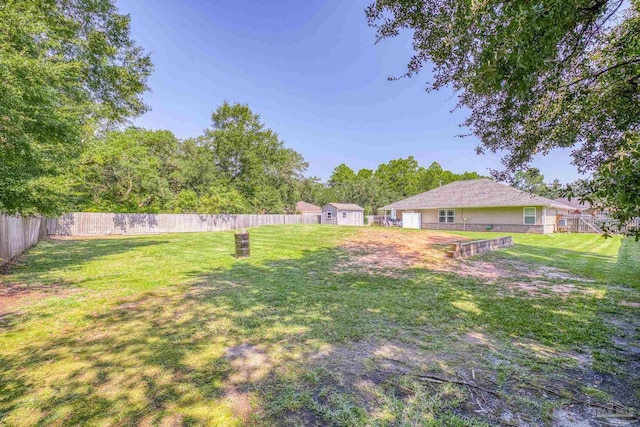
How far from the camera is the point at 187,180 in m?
28.5

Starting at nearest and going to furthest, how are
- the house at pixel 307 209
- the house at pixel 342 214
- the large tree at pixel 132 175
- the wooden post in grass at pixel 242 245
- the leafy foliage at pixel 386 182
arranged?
the wooden post in grass at pixel 242 245 < the large tree at pixel 132 175 < the house at pixel 342 214 < the house at pixel 307 209 < the leafy foliage at pixel 386 182

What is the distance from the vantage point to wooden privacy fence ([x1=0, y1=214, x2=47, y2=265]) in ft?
23.8

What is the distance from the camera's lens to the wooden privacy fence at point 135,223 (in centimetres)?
1862

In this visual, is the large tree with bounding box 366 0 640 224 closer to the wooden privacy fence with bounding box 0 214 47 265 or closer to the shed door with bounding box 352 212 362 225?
the wooden privacy fence with bounding box 0 214 47 265

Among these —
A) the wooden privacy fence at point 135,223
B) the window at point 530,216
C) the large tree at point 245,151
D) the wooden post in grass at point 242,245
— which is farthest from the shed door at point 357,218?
the wooden post in grass at point 242,245

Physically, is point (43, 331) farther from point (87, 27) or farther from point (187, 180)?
point (187, 180)

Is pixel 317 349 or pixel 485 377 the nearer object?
pixel 485 377

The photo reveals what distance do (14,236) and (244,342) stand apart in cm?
977

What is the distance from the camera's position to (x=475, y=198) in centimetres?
2355

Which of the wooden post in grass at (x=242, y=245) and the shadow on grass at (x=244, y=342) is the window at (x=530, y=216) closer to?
the shadow on grass at (x=244, y=342)

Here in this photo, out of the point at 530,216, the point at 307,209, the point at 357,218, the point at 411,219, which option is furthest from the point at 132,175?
the point at 530,216

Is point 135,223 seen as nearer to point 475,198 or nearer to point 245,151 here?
point 245,151

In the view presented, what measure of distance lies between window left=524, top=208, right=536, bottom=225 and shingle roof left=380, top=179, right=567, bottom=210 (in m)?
0.89

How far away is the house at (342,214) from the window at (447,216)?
11.9m
